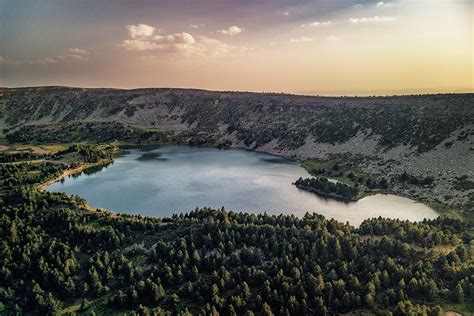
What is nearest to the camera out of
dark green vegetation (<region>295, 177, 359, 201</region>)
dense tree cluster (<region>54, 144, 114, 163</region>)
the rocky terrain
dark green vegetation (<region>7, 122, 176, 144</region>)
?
dark green vegetation (<region>295, 177, 359, 201</region>)

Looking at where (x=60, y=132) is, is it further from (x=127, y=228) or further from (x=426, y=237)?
(x=426, y=237)

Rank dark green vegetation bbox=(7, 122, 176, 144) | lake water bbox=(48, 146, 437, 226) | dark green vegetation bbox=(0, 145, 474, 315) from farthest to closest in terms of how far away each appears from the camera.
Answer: dark green vegetation bbox=(7, 122, 176, 144) < lake water bbox=(48, 146, 437, 226) < dark green vegetation bbox=(0, 145, 474, 315)

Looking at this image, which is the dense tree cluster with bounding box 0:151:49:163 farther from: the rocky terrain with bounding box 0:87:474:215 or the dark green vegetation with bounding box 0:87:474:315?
the rocky terrain with bounding box 0:87:474:215

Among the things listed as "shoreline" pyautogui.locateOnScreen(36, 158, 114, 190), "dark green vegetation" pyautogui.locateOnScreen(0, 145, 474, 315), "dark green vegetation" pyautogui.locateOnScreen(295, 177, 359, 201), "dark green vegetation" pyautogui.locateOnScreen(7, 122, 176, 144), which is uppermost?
"dark green vegetation" pyautogui.locateOnScreen(7, 122, 176, 144)

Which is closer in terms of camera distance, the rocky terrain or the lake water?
the lake water

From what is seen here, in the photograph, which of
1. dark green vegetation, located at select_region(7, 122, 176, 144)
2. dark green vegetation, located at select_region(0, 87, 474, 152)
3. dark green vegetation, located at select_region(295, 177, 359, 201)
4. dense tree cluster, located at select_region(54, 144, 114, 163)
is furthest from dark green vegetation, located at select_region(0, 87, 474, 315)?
dark green vegetation, located at select_region(7, 122, 176, 144)

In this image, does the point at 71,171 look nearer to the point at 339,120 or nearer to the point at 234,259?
the point at 234,259

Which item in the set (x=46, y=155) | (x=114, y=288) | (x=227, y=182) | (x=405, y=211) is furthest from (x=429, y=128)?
(x=46, y=155)

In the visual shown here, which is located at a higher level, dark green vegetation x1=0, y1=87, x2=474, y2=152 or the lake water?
dark green vegetation x1=0, y1=87, x2=474, y2=152
